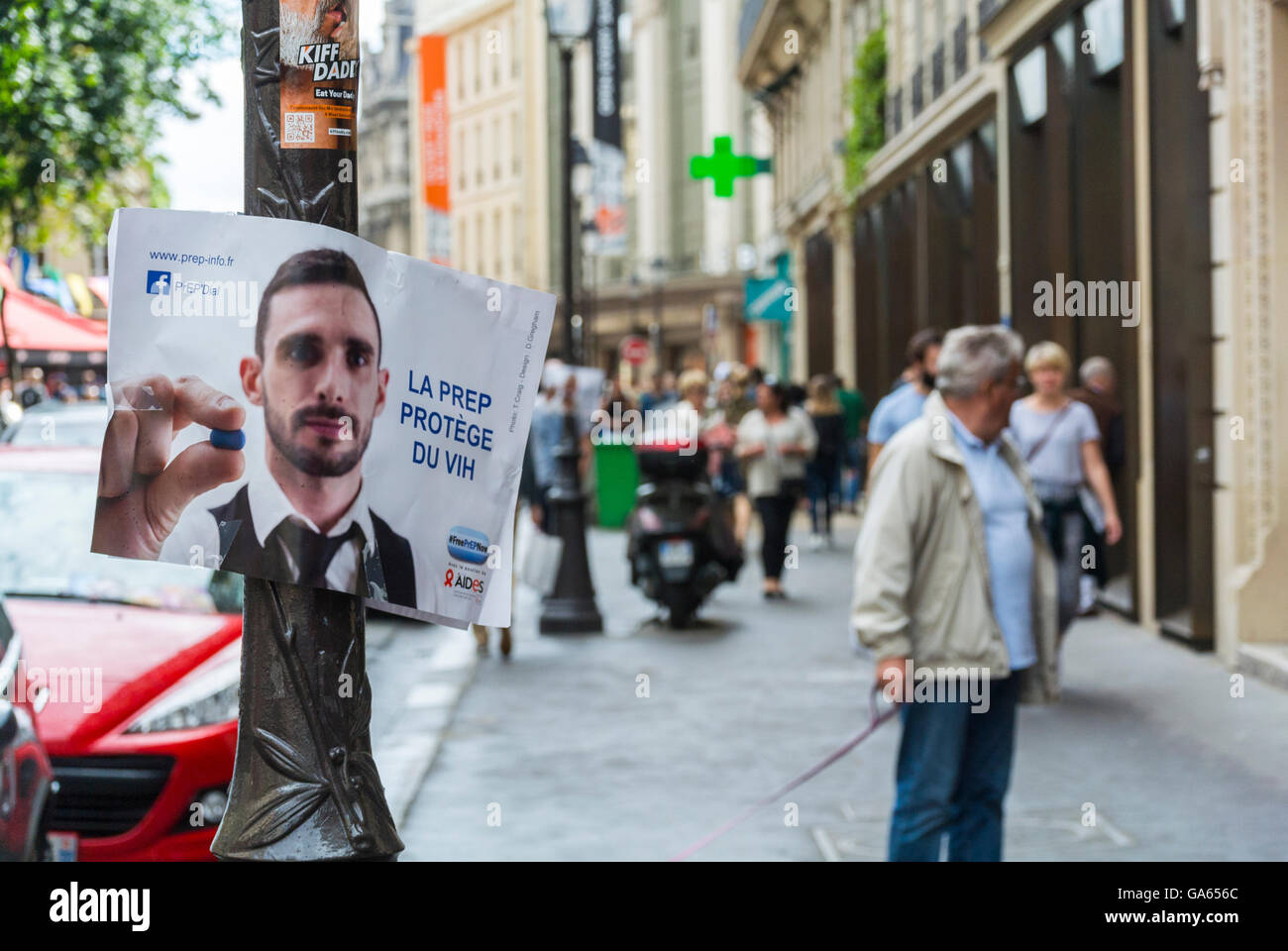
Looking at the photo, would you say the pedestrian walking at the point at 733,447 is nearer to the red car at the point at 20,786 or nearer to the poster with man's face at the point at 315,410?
the red car at the point at 20,786

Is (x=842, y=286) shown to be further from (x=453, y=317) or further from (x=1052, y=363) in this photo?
(x=453, y=317)

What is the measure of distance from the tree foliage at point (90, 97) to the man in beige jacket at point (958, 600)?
1152 centimetres

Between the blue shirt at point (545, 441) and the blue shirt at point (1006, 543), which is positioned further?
the blue shirt at point (545, 441)

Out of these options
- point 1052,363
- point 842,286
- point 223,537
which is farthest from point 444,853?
point 842,286

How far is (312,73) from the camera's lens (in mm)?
2879

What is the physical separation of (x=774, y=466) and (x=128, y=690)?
10350 mm

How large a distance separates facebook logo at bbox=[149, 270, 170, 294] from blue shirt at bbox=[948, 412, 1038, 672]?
10.6 ft

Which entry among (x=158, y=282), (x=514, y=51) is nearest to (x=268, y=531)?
(x=158, y=282)

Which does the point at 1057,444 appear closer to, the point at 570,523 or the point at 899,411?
the point at 899,411

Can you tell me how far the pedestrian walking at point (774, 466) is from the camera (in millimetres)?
15477

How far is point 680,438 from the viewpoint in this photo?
46.5 ft

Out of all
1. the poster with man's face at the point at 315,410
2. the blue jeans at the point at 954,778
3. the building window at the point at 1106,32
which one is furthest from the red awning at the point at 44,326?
the poster with man's face at the point at 315,410

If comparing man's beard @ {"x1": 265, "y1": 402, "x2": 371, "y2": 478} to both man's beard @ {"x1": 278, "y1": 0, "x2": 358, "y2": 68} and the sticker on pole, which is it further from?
man's beard @ {"x1": 278, "y1": 0, "x2": 358, "y2": 68}

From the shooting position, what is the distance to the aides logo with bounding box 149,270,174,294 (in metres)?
2.64
